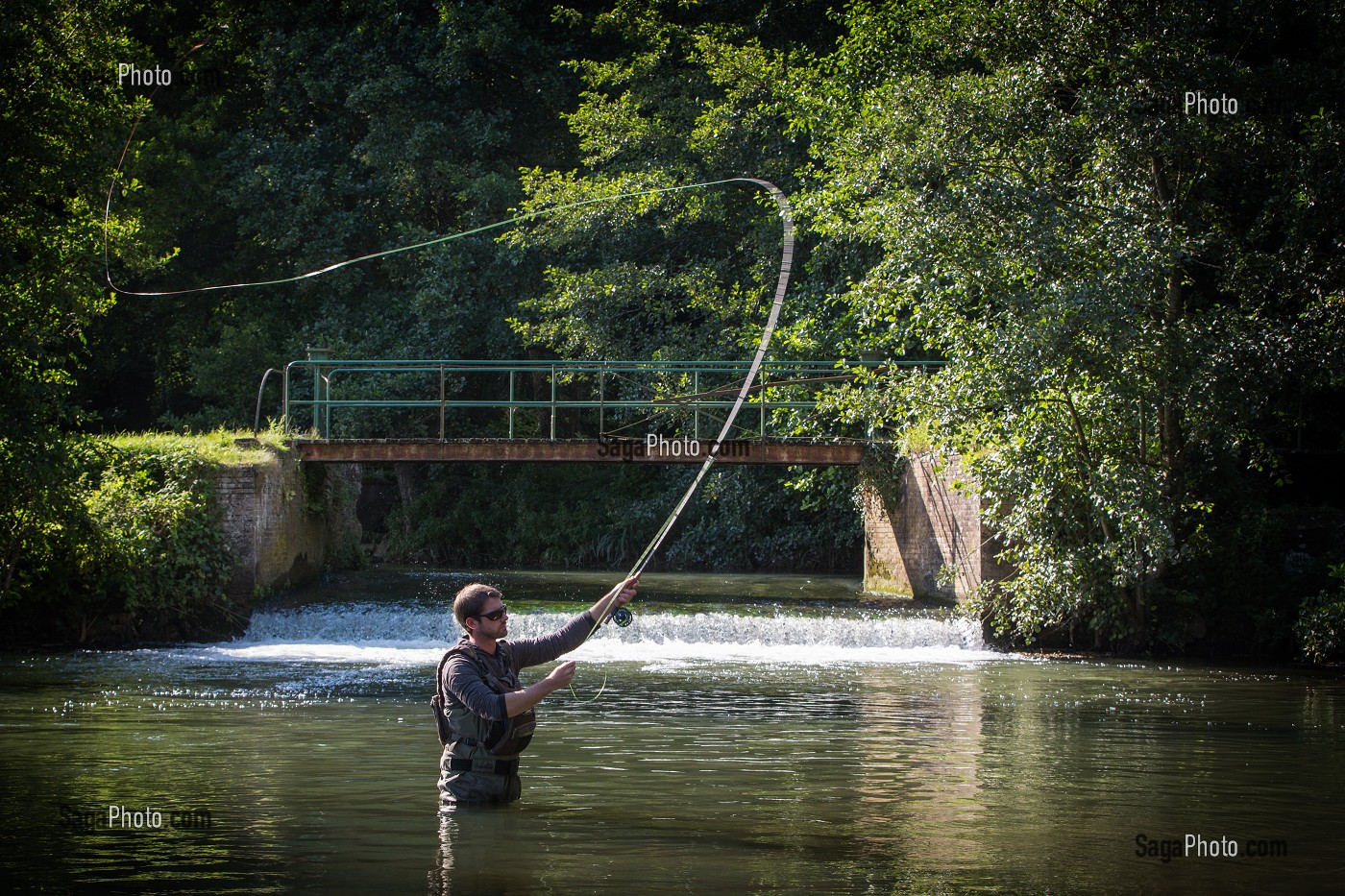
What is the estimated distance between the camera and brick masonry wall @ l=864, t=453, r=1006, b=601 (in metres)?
20.0

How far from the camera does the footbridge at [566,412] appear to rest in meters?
23.0

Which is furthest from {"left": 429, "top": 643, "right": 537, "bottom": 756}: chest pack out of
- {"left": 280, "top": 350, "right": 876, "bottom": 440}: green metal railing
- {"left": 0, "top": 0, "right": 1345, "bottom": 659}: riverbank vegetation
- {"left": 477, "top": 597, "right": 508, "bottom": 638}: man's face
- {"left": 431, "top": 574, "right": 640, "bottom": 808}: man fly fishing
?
{"left": 280, "top": 350, "right": 876, "bottom": 440}: green metal railing

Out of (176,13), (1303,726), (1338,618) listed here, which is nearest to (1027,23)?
(1338,618)

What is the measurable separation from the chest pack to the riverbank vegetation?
955 cm

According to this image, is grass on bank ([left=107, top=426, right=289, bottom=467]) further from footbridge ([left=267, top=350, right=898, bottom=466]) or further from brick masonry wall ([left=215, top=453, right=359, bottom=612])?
footbridge ([left=267, top=350, right=898, bottom=466])

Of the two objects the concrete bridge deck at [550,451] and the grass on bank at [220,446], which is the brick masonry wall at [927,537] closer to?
the concrete bridge deck at [550,451]

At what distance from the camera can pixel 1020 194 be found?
58.0 ft

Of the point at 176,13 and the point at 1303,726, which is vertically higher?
the point at 176,13

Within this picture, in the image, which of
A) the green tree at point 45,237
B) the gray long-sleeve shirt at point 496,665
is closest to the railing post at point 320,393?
the green tree at point 45,237

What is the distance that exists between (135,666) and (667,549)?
16.4 metres

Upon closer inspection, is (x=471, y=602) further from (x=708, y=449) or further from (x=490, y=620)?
(x=708, y=449)

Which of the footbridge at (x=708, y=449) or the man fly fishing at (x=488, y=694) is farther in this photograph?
the footbridge at (x=708, y=449)

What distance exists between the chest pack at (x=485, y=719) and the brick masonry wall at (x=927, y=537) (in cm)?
1242

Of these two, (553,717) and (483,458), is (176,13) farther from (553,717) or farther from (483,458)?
(553,717)
